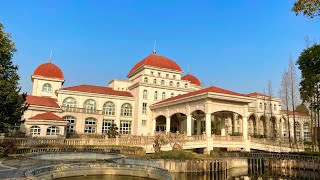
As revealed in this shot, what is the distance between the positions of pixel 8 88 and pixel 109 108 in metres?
21.2

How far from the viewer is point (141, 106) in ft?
125

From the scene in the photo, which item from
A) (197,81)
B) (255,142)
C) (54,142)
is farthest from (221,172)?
(197,81)

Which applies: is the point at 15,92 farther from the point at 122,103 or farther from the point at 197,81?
the point at 197,81

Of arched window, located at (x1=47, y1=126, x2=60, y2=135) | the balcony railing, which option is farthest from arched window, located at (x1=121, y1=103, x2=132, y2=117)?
arched window, located at (x1=47, y1=126, x2=60, y2=135)

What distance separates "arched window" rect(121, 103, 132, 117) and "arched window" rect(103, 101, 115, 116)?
1.55 m

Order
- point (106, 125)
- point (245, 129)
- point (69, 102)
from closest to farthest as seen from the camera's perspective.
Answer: point (245, 129), point (69, 102), point (106, 125)

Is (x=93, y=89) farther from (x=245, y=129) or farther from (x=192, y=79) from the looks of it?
(x=245, y=129)

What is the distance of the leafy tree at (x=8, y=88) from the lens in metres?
17.8

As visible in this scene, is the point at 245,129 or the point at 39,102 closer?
the point at 245,129

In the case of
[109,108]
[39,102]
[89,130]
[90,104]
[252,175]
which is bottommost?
[252,175]

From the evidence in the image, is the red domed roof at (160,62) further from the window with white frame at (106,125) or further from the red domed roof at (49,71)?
the red domed roof at (49,71)

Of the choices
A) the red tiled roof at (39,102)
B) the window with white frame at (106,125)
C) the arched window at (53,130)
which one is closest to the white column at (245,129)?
the window with white frame at (106,125)

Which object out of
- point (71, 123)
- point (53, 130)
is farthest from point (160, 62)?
point (53, 130)

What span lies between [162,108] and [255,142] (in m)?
13.2
